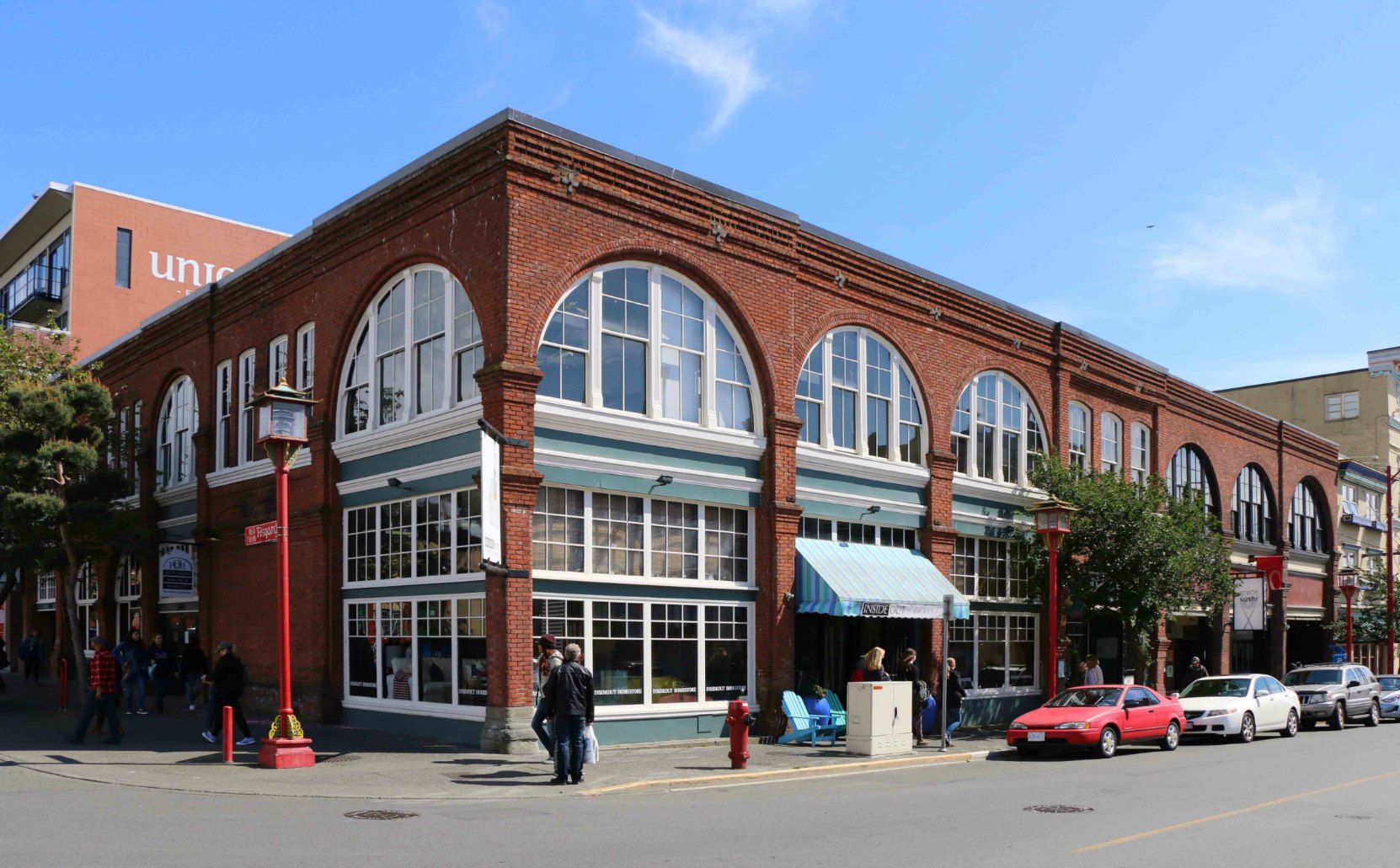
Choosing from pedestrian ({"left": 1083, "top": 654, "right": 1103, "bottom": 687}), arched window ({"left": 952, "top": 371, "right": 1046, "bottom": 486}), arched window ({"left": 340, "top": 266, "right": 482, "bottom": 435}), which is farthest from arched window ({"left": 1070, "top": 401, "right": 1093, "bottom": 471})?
arched window ({"left": 340, "top": 266, "right": 482, "bottom": 435})

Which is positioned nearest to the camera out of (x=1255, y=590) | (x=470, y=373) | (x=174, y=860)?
(x=174, y=860)

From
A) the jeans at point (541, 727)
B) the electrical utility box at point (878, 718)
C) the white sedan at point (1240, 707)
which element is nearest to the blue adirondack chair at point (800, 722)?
the electrical utility box at point (878, 718)

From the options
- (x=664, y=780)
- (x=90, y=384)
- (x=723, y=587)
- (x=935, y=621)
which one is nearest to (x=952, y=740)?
(x=935, y=621)

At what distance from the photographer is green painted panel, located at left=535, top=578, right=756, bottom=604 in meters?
18.6

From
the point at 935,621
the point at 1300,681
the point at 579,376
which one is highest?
the point at 579,376

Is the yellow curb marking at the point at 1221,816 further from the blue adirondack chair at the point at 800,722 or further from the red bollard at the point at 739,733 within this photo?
the blue adirondack chair at the point at 800,722

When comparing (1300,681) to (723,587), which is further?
(1300,681)

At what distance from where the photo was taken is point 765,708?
21297mm

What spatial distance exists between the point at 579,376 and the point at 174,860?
422 inches

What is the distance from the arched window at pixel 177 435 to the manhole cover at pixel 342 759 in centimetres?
Answer: 1275

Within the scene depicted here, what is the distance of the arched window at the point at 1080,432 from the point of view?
31.0 meters

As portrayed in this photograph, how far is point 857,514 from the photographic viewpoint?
79.4ft

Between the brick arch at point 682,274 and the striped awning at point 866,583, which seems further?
the striped awning at point 866,583

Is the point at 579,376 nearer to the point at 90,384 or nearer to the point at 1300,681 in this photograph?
the point at 90,384
